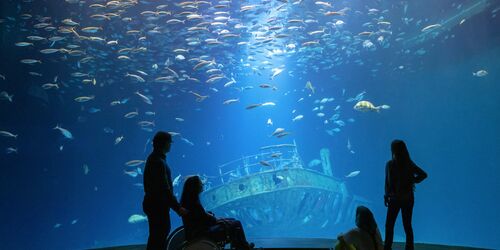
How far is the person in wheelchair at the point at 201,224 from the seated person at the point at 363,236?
112 cm

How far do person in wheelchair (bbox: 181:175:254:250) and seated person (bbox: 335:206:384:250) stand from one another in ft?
3.67

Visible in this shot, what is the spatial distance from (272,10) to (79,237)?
2415cm

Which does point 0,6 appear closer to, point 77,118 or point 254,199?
point 77,118

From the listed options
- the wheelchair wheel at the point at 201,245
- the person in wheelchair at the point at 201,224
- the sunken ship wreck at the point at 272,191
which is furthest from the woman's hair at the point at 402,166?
the sunken ship wreck at the point at 272,191

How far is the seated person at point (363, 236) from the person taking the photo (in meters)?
2.99

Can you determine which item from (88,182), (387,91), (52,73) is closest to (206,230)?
(52,73)

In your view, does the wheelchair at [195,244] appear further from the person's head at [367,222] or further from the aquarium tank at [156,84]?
the aquarium tank at [156,84]

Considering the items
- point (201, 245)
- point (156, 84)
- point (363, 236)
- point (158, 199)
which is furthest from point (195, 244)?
point (156, 84)

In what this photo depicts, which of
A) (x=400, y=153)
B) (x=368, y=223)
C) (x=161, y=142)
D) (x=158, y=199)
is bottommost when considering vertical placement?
(x=368, y=223)

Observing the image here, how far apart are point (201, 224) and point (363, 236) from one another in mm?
1579

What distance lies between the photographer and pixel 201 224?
11.1 ft

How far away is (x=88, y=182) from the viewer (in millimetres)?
26422

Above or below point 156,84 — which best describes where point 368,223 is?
below

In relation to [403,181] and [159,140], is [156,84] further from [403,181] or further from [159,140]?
[403,181]
